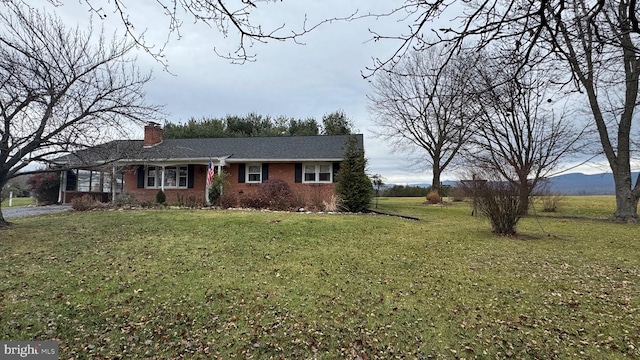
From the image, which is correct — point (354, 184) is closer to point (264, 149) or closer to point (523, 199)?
point (523, 199)

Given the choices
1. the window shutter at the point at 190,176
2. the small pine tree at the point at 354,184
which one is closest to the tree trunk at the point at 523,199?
the small pine tree at the point at 354,184

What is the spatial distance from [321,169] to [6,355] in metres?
15.3

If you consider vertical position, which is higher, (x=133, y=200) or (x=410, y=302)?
(x=133, y=200)

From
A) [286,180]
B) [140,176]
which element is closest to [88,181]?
[140,176]

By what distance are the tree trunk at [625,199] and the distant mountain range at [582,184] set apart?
2.90 ft

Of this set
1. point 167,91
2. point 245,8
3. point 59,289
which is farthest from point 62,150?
point 245,8

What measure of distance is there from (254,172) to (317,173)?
3.60m

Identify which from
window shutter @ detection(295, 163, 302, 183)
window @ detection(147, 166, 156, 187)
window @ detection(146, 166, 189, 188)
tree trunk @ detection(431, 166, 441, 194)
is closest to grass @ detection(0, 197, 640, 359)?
window shutter @ detection(295, 163, 302, 183)

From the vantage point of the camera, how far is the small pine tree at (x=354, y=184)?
14.4m

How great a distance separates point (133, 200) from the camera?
53.4 feet

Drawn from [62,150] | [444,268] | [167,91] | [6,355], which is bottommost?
[6,355]

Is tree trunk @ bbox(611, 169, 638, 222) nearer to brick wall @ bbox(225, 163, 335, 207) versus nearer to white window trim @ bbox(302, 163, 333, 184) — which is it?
brick wall @ bbox(225, 163, 335, 207)

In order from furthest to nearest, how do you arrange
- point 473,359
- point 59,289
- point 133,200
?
1. point 133,200
2. point 59,289
3. point 473,359

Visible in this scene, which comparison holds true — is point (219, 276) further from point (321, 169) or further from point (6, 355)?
point (321, 169)
